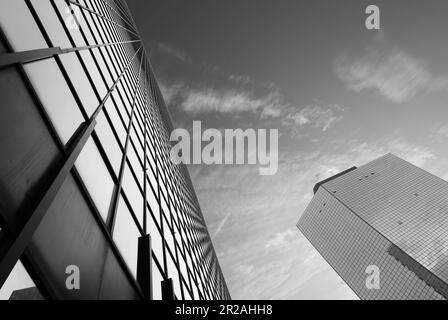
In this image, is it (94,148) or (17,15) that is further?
(94,148)

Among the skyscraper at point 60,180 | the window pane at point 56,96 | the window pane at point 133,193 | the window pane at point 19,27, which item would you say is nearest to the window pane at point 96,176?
the skyscraper at point 60,180

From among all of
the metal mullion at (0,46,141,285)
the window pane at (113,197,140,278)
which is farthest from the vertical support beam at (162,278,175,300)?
the metal mullion at (0,46,141,285)

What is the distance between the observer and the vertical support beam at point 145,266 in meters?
6.90

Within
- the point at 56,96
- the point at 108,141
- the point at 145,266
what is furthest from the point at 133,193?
the point at 56,96

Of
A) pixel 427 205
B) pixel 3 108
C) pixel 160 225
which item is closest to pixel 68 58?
pixel 3 108

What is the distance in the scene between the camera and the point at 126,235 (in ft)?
23.8

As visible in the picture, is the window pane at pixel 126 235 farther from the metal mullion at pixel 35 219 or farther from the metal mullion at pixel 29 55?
the metal mullion at pixel 29 55

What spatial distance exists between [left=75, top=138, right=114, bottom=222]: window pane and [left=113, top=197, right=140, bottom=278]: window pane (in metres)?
0.54

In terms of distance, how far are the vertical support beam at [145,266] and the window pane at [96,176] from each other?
171 centimetres

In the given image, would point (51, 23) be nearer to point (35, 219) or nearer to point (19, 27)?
point (19, 27)

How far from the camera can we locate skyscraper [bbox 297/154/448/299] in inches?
4540

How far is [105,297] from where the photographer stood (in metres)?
4.88
